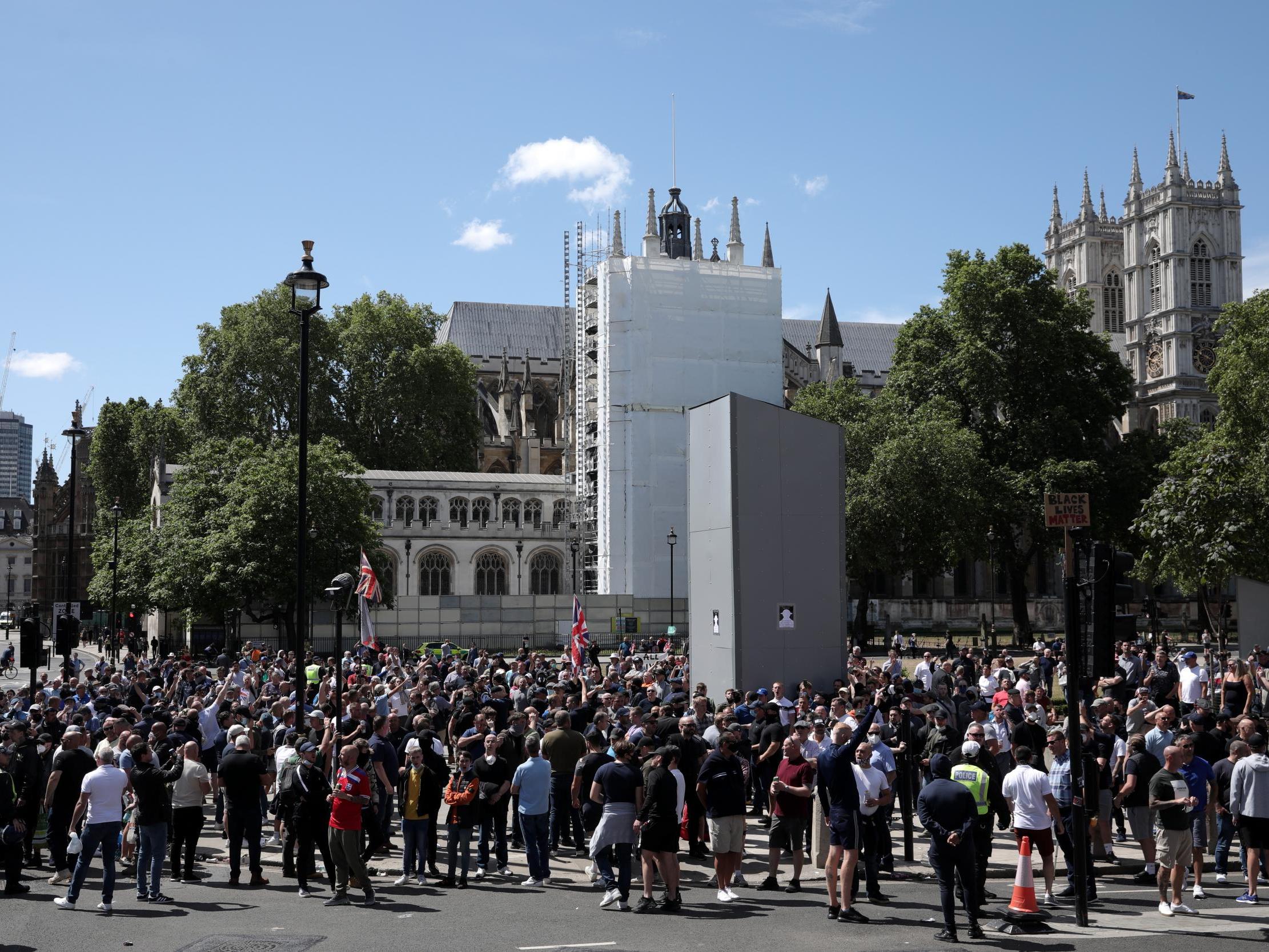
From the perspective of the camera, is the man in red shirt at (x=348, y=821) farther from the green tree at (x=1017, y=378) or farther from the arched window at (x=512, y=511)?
the arched window at (x=512, y=511)

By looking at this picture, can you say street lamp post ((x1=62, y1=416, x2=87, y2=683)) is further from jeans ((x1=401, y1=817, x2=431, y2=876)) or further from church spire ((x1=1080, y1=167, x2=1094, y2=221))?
church spire ((x1=1080, y1=167, x2=1094, y2=221))

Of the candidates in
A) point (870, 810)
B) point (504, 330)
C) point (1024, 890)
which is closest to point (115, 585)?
point (870, 810)

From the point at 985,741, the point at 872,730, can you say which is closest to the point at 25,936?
the point at 872,730

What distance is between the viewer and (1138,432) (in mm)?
52844

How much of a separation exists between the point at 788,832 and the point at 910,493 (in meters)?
33.2

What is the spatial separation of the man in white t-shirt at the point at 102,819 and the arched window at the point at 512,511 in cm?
5246

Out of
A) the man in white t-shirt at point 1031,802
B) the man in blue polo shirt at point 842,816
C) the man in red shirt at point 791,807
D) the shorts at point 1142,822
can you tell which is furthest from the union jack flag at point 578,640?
the man in white t-shirt at point 1031,802

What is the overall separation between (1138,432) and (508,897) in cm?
4652

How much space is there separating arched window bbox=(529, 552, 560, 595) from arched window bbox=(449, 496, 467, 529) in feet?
12.8

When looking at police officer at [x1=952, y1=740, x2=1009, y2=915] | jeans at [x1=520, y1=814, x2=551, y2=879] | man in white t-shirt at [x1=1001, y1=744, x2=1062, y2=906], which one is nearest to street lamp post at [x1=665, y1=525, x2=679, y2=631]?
jeans at [x1=520, y1=814, x2=551, y2=879]

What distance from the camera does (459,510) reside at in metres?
63.3

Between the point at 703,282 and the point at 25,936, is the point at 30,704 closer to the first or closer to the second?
the point at 25,936

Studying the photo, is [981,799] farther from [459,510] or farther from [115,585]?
[459,510]

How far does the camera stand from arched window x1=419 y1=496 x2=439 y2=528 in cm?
6247
